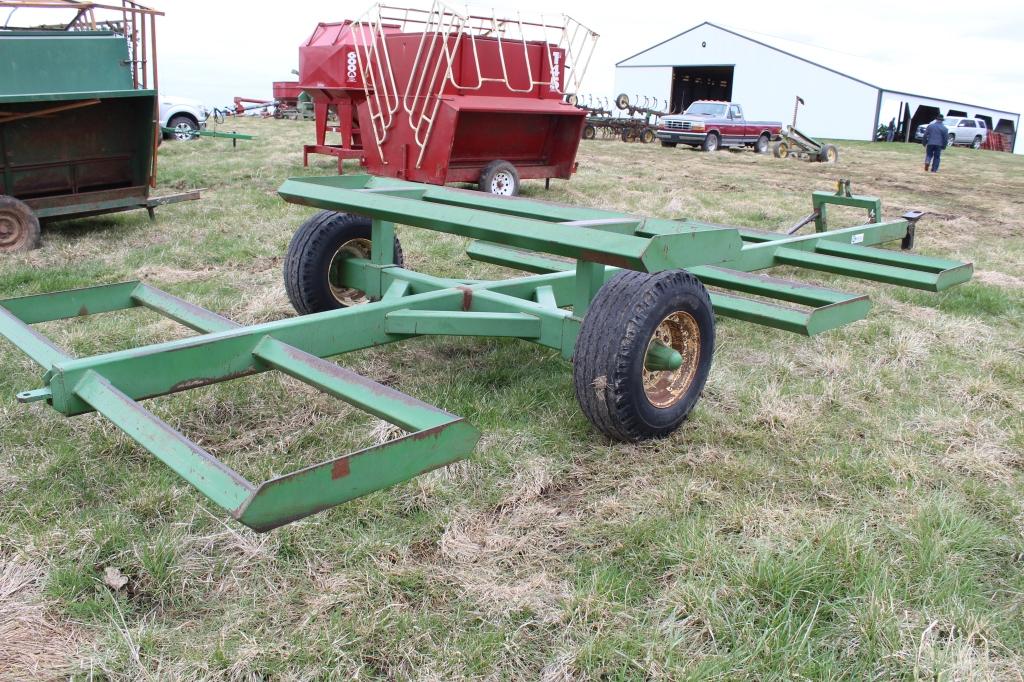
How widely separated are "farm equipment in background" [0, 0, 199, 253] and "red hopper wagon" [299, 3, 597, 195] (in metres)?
3.07

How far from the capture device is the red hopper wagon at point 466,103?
29.9 feet

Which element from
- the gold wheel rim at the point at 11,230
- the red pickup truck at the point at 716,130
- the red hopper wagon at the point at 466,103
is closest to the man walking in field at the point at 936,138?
the red pickup truck at the point at 716,130

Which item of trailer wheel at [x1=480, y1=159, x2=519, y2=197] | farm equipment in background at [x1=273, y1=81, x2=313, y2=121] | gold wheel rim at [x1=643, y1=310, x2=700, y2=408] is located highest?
farm equipment in background at [x1=273, y1=81, x2=313, y2=121]

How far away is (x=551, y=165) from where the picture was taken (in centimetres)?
1062

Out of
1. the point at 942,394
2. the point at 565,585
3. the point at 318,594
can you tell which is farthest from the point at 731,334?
the point at 318,594

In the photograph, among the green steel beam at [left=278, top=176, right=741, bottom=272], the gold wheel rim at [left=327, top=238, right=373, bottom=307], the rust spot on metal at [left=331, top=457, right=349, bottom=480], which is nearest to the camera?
the rust spot on metal at [left=331, top=457, right=349, bottom=480]

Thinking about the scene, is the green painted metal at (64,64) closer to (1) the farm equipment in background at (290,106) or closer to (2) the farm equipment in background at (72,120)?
(2) the farm equipment in background at (72,120)

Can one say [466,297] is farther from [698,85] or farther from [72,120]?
[698,85]

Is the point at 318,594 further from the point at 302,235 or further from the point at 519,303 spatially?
the point at 302,235

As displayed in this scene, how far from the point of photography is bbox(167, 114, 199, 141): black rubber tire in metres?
16.8

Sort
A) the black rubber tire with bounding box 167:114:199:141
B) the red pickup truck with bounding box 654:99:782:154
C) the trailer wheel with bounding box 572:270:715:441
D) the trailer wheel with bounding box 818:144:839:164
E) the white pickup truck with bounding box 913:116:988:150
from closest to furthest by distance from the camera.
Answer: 1. the trailer wheel with bounding box 572:270:715:441
2. the black rubber tire with bounding box 167:114:199:141
3. the trailer wheel with bounding box 818:144:839:164
4. the red pickup truck with bounding box 654:99:782:154
5. the white pickup truck with bounding box 913:116:988:150

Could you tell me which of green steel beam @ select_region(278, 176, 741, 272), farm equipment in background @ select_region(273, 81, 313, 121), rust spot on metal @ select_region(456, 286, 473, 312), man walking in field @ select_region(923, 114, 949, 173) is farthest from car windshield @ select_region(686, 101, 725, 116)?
green steel beam @ select_region(278, 176, 741, 272)

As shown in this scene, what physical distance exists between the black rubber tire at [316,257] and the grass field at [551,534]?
340 mm

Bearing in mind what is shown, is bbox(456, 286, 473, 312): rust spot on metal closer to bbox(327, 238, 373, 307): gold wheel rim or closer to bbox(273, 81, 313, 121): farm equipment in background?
bbox(327, 238, 373, 307): gold wheel rim
